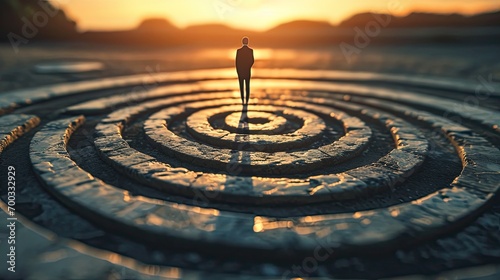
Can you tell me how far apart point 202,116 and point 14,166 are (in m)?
3.25

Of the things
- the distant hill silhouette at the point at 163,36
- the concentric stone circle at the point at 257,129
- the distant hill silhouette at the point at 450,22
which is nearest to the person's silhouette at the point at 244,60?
the concentric stone circle at the point at 257,129

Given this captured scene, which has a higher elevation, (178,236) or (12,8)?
(12,8)

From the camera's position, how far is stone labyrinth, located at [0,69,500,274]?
3.03m

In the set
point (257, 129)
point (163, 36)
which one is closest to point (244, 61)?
point (257, 129)

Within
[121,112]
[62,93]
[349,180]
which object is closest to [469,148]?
[349,180]

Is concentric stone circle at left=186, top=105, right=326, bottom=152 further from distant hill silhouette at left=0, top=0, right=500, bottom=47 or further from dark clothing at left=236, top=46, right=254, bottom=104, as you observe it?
distant hill silhouette at left=0, top=0, right=500, bottom=47

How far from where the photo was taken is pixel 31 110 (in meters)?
7.38

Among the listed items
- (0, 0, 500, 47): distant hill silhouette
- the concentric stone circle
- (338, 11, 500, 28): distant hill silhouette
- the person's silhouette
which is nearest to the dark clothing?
the person's silhouette

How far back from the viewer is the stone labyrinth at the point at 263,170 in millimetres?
3033

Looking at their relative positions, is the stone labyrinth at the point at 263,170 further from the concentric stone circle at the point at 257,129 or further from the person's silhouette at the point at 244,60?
the person's silhouette at the point at 244,60

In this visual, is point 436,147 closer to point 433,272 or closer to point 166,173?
point 433,272

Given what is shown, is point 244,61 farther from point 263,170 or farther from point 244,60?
point 263,170

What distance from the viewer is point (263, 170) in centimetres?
434

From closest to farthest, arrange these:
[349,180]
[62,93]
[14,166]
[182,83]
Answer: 1. [349,180]
2. [14,166]
3. [62,93]
4. [182,83]
